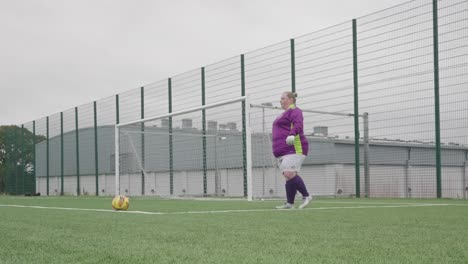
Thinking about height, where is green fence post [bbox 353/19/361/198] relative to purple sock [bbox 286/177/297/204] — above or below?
above

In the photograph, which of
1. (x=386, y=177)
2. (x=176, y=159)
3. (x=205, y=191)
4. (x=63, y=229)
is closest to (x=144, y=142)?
(x=176, y=159)

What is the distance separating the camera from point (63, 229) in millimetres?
3980

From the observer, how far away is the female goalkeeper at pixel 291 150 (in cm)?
680

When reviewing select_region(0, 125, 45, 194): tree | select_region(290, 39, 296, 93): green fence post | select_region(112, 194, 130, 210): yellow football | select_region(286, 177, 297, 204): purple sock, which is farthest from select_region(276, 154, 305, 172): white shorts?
select_region(0, 125, 45, 194): tree

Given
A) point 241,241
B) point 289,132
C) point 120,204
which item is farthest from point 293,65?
point 241,241

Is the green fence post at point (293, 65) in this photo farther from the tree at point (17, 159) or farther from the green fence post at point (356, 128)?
the tree at point (17, 159)

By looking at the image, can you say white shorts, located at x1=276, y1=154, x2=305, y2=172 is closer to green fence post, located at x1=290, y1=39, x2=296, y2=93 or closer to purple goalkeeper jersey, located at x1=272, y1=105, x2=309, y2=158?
purple goalkeeper jersey, located at x1=272, y1=105, x2=309, y2=158

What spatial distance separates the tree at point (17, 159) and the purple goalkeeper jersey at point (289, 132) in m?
20.1

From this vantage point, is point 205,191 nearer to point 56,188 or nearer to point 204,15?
point 204,15

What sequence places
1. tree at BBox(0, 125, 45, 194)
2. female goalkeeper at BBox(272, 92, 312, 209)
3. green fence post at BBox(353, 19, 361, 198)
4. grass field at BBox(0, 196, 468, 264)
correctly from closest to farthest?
grass field at BBox(0, 196, 468, 264) < female goalkeeper at BBox(272, 92, 312, 209) < green fence post at BBox(353, 19, 361, 198) < tree at BBox(0, 125, 45, 194)

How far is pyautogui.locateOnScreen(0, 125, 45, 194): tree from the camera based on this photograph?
26256mm

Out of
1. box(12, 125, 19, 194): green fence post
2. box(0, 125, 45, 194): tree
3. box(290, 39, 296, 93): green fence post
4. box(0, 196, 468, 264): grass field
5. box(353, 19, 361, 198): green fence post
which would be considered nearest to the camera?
box(0, 196, 468, 264): grass field

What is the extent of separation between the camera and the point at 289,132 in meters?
6.92

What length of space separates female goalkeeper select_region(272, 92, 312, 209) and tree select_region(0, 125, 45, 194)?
A: 20.2 metres
